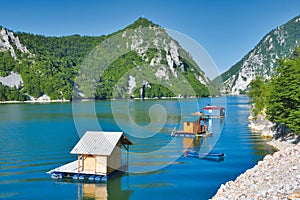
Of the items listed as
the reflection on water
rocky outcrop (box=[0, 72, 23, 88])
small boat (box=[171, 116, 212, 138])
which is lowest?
the reflection on water

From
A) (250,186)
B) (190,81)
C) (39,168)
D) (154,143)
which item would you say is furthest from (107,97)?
(250,186)

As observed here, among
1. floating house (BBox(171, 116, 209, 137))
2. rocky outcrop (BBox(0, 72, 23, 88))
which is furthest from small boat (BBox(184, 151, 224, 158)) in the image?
rocky outcrop (BBox(0, 72, 23, 88))

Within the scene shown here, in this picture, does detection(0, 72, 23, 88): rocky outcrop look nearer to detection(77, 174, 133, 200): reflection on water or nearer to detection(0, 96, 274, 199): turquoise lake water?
detection(0, 96, 274, 199): turquoise lake water

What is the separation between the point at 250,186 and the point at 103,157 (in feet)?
35.1

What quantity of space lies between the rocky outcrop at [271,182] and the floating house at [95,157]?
861cm

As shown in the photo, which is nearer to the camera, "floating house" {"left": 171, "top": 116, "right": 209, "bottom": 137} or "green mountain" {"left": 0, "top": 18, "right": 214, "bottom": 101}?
"floating house" {"left": 171, "top": 116, "right": 209, "bottom": 137}

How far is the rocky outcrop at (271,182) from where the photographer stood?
1258cm

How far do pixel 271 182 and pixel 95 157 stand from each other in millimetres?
12414

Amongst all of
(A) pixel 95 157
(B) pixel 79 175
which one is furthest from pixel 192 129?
(B) pixel 79 175

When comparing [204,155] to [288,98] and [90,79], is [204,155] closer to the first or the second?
[288,98]

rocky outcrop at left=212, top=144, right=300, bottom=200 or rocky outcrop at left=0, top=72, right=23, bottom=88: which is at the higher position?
rocky outcrop at left=0, top=72, right=23, bottom=88

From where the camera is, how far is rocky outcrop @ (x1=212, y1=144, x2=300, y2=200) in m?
12.6

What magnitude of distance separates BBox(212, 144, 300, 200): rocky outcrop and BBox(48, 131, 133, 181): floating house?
861 centimetres

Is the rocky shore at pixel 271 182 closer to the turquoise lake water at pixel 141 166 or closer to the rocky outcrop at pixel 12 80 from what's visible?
the turquoise lake water at pixel 141 166
